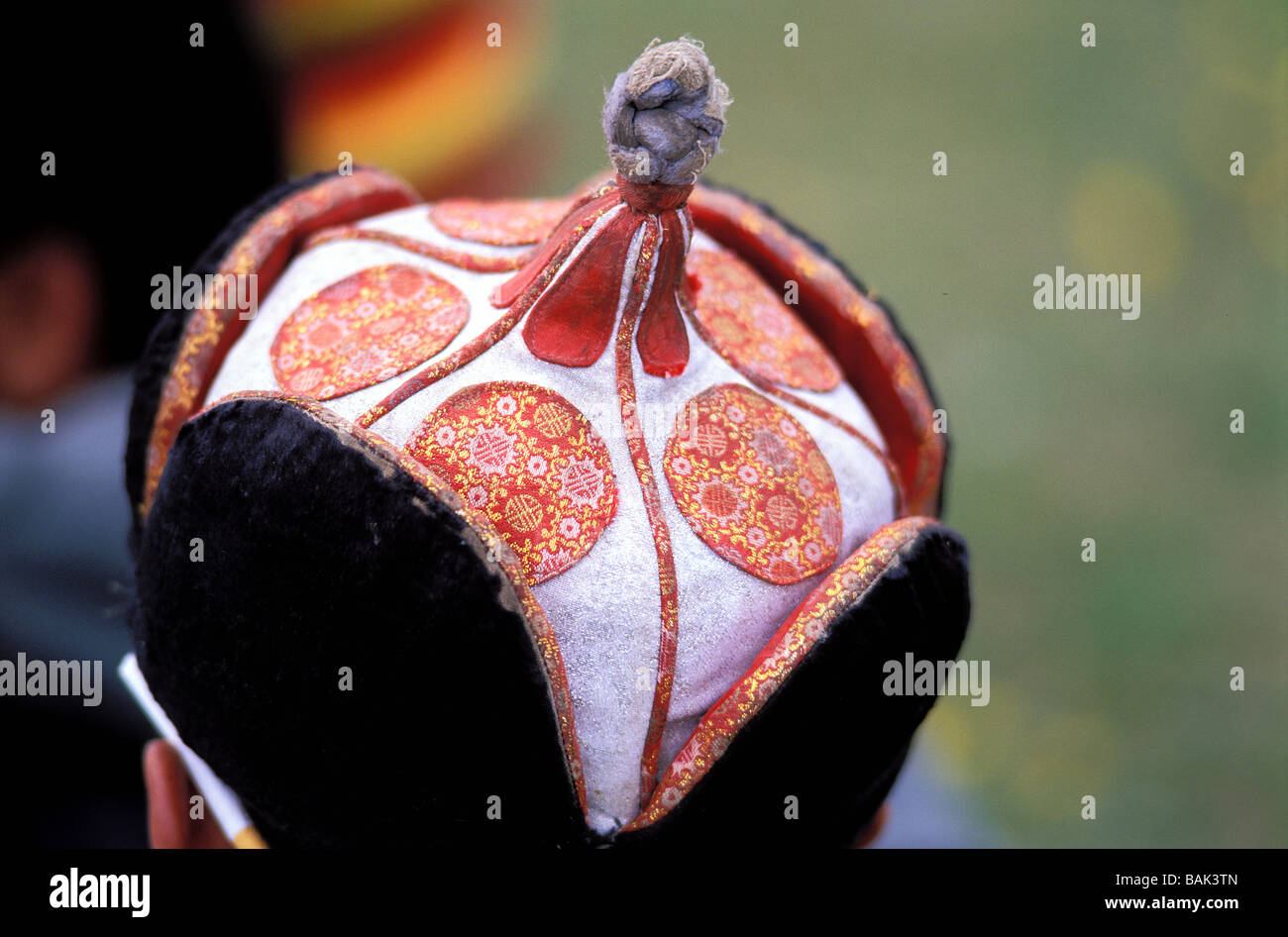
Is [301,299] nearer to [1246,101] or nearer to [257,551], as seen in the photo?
[257,551]

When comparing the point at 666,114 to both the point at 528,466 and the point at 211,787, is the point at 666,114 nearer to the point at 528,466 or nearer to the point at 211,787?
the point at 528,466

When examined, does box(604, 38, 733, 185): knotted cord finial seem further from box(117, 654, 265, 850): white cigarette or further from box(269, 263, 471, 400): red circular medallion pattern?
box(117, 654, 265, 850): white cigarette

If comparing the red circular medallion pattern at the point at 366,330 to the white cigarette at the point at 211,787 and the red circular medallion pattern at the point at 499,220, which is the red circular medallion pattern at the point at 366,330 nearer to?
the red circular medallion pattern at the point at 499,220

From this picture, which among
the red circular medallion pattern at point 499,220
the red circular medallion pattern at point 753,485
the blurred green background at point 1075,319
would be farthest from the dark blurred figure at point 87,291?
the red circular medallion pattern at point 753,485

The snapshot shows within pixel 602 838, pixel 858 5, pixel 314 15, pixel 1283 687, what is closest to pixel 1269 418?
pixel 1283 687

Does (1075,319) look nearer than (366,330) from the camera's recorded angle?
No

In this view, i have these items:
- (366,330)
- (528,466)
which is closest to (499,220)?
(366,330)
